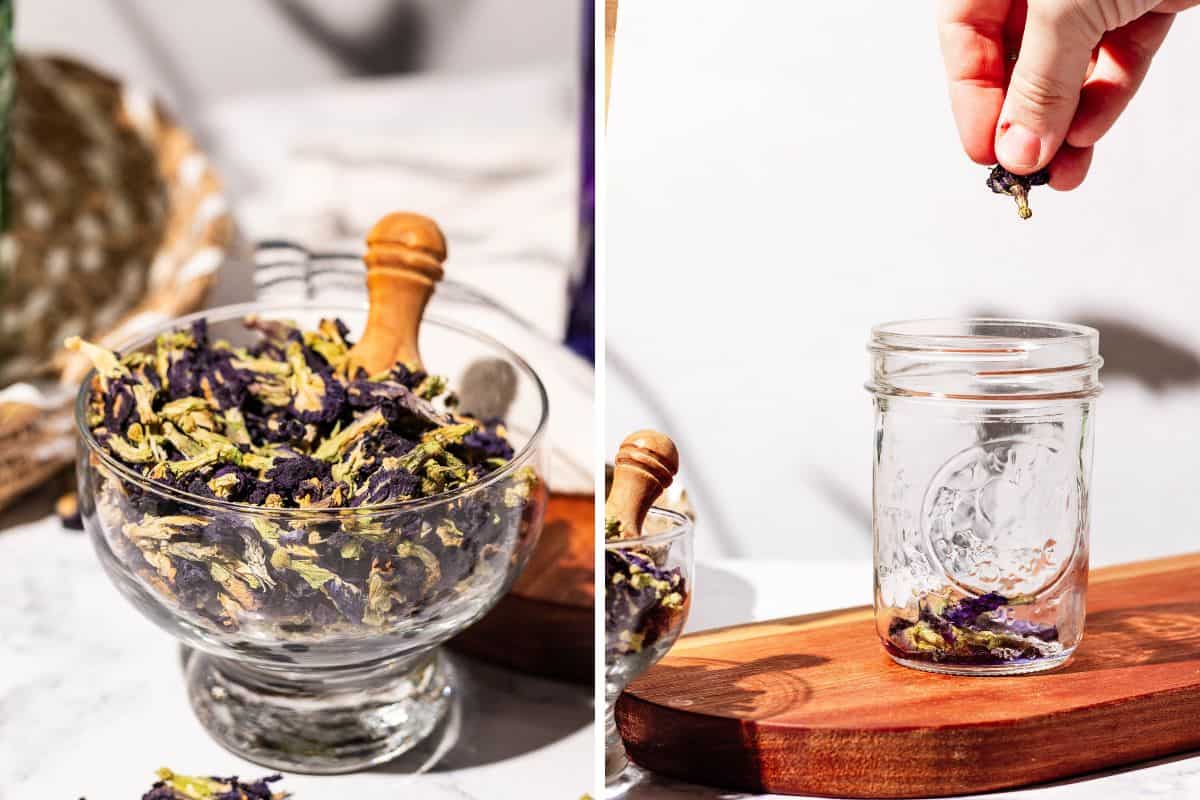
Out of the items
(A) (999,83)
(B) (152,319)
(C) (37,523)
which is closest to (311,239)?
(B) (152,319)

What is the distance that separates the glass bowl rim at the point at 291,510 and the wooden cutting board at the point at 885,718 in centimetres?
12

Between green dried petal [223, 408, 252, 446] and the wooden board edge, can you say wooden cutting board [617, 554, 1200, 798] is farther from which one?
green dried petal [223, 408, 252, 446]

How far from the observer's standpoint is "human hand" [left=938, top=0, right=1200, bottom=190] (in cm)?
56

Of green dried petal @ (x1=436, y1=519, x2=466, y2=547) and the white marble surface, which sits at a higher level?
green dried petal @ (x1=436, y1=519, x2=466, y2=547)

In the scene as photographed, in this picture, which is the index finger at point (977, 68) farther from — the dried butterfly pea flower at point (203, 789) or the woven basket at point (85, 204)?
the woven basket at point (85, 204)

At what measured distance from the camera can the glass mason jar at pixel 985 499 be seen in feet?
1.90

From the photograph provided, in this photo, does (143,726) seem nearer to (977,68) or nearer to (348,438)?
(348,438)

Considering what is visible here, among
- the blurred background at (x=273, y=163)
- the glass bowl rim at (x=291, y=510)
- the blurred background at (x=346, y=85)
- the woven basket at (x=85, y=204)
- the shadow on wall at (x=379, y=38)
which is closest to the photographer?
the glass bowl rim at (x=291, y=510)

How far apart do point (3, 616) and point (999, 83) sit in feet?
2.17

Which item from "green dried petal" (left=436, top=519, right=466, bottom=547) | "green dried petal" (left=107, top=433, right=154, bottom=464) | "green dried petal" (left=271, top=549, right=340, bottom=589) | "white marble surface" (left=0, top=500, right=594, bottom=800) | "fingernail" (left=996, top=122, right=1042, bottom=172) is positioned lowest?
"white marble surface" (left=0, top=500, right=594, bottom=800)

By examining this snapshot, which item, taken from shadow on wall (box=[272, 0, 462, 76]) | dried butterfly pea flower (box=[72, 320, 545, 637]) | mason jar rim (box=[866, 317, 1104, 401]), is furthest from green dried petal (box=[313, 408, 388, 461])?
shadow on wall (box=[272, 0, 462, 76])

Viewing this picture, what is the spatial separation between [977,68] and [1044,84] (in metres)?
0.04

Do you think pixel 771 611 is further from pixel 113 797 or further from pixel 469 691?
pixel 113 797

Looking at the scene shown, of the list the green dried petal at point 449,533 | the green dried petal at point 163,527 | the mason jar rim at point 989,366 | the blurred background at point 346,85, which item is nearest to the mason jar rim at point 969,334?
the mason jar rim at point 989,366
